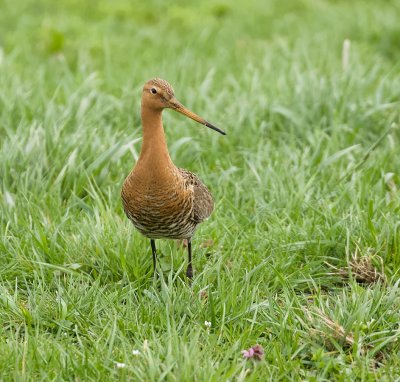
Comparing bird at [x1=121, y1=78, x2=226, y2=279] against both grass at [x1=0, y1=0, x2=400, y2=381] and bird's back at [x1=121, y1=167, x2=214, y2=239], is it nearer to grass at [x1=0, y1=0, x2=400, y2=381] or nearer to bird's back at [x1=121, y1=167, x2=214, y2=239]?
bird's back at [x1=121, y1=167, x2=214, y2=239]

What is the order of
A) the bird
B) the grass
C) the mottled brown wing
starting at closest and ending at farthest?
the grass, the bird, the mottled brown wing

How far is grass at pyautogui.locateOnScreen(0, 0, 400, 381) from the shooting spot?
387 cm

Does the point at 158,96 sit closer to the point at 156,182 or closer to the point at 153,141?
the point at 153,141

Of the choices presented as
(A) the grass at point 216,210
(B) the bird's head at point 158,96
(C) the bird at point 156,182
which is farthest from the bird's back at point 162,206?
(B) the bird's head at point 158,96

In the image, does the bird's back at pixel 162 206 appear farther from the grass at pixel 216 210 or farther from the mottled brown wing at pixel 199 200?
the grass at pixel 216 210

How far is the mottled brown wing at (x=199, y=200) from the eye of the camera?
14.8 feet

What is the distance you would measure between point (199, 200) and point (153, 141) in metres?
0.50

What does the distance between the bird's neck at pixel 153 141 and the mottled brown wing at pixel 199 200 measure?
35 centimetres

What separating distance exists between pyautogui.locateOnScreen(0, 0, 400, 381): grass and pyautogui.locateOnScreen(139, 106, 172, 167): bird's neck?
0.61 metres

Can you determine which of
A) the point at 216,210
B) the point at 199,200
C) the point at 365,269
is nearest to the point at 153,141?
the point at 199,200

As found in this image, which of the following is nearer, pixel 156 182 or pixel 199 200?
pixel 156 182

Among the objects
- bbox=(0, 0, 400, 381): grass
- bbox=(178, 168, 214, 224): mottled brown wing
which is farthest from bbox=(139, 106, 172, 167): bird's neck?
bbox=(0, 0, 400, 381): grass

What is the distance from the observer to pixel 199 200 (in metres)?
4.55

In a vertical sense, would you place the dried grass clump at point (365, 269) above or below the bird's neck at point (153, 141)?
below
